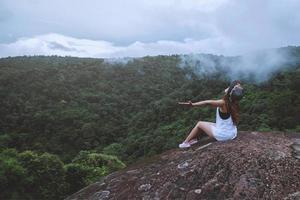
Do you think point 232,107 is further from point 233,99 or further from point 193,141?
point 193,141

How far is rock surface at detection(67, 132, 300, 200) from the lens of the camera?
283 inches

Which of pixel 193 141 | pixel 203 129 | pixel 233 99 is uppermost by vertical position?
pixel 233 99

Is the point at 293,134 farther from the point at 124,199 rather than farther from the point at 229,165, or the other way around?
the point at 124,199

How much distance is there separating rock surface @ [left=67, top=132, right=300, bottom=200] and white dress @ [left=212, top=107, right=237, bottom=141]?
22 cm

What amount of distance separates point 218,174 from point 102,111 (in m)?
109

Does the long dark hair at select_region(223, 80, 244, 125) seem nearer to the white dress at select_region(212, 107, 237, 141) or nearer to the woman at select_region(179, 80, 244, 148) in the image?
the woman at select_region(179, 80, 244, 148)

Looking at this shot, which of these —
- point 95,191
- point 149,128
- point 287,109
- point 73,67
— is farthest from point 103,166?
point 73,67

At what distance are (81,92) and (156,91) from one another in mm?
23093

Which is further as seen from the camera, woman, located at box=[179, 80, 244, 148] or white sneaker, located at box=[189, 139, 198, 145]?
white sneaker, located at box=[189, 139, 198, 145]

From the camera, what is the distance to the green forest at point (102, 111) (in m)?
43.7

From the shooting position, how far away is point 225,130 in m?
8.83

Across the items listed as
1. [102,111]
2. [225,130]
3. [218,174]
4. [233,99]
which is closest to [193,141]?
[225,130]

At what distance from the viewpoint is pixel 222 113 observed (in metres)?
8.94

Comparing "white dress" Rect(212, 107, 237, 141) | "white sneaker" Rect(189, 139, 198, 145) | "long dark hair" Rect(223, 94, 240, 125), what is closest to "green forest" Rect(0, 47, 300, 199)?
"white sneaker" Rect(189, 139, 198, 145)
